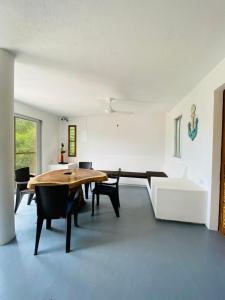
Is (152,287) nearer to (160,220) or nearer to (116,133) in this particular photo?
(160,220)

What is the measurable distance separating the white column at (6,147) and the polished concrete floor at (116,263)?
273mm

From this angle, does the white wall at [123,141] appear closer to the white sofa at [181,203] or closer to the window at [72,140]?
the window at [72,140]

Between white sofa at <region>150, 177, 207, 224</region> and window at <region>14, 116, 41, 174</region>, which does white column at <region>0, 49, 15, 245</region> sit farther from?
window at <region>14, 116, 41, 174</region>

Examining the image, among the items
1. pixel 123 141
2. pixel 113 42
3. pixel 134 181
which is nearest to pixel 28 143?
pixel 123 141

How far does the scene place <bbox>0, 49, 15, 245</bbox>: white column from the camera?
2.35 meters

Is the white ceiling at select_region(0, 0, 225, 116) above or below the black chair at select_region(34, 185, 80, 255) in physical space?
above

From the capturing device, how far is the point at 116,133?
251 inches

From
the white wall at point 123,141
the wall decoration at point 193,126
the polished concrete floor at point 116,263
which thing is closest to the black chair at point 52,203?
the polished concrete floor at point 116,263

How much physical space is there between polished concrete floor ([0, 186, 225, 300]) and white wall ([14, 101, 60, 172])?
3.10 m

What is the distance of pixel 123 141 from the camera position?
6.34 meters

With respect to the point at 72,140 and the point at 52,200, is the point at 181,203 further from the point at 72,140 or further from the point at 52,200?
the point at 72,140

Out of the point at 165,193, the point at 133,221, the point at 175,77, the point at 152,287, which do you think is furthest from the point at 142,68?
the point at 152,287

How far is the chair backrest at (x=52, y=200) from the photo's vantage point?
88.4 inches

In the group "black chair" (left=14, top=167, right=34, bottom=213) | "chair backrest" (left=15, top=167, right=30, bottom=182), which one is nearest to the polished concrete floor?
"black chair" (left=14, top=167, right=34, bottom=213)
